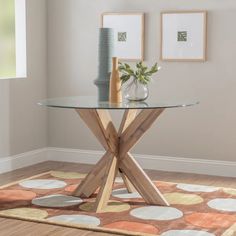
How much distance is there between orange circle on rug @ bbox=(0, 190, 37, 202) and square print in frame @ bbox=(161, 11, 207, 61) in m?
1.87

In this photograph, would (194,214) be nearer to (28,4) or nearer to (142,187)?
(142,187)

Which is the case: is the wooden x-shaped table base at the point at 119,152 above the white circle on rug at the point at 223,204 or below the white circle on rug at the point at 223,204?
above

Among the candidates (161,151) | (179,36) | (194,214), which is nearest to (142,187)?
(194,214)

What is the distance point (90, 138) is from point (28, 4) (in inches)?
57.1

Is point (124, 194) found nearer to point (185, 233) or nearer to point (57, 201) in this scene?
point (57, 201)

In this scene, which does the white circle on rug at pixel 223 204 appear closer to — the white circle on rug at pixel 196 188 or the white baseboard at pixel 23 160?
the white circle on rug at pixel 196 188

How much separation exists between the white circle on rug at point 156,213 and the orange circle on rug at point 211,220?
0.35 ft

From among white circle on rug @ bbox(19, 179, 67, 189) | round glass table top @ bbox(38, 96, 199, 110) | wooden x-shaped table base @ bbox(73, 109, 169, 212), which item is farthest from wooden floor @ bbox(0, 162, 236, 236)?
round glass table top @ bbox(38, 96, 199, 110)

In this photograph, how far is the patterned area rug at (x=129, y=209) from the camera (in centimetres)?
381

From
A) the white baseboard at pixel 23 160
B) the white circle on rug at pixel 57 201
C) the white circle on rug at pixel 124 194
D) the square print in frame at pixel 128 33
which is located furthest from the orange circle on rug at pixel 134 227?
the square print in frame at pixel 128 33

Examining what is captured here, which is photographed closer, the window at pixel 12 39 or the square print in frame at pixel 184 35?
the square print in frame at pixel 184 35

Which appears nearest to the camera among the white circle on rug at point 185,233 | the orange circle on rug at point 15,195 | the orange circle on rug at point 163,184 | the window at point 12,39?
the white circle on rug at point 185,233

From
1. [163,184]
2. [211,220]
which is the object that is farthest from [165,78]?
[211,220]

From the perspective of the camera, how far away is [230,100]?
17.8ft
